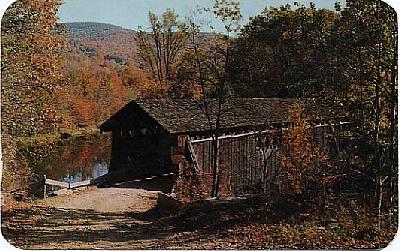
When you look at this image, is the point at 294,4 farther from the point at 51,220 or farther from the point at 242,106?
the point at 51,220

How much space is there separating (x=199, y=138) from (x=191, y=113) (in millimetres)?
110

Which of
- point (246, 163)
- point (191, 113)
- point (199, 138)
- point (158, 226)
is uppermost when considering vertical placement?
point (191, 113)

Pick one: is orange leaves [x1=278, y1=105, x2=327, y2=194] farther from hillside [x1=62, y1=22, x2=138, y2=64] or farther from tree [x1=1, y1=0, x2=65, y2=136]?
tree [x1=1, y1=0, x2=65, y2=136]

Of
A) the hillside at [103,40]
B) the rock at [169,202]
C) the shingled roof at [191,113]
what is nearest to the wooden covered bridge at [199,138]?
the shingled roof at [191,113]

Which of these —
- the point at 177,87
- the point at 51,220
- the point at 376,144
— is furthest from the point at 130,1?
the point at 376,144

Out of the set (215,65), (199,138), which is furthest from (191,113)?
(215,65)

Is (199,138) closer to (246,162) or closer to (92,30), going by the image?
(246,162)

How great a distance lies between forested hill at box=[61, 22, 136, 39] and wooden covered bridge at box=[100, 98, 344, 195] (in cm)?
30

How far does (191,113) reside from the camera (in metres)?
3.50

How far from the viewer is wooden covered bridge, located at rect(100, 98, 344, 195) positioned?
3.47 metres

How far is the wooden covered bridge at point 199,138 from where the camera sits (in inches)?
137

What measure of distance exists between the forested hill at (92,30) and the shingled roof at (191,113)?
30 cm

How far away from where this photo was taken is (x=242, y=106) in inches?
139

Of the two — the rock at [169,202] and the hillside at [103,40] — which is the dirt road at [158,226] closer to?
the rock at [169,202]
